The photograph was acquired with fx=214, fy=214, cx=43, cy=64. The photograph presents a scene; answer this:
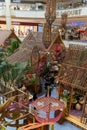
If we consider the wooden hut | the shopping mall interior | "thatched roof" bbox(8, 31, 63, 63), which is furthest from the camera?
"thatched roof" bbox(8, 31, 63, 63)

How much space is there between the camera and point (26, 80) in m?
7.23

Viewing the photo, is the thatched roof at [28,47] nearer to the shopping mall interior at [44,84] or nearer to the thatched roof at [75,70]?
the shopping mall interior at [44,84]

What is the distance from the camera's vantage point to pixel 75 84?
19.1ft

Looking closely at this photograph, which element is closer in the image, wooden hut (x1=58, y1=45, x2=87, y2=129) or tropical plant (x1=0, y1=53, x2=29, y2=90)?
wooden hut (x1=58, y1=45, x2=87, y2=129)

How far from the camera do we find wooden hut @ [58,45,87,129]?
18.7 feet

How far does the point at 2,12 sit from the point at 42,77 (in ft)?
46.7

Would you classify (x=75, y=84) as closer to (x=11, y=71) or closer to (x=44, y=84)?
(x=11, y=71)

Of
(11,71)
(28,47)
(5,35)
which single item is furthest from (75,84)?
(5,35)

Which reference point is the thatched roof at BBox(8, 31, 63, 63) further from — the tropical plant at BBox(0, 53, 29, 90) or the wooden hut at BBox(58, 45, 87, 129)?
the wooden hut at BBox(58, 45, 87, 129)

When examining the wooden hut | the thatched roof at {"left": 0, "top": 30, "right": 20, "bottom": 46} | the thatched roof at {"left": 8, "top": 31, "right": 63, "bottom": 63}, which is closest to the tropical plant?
the wooden hut

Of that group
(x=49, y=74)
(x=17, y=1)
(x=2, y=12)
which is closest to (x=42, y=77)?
(x=49, y=74)

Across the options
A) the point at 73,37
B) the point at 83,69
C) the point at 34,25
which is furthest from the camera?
the point at 34,25

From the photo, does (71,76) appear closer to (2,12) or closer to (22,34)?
(2,12)

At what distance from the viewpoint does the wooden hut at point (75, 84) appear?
5.69 metres
